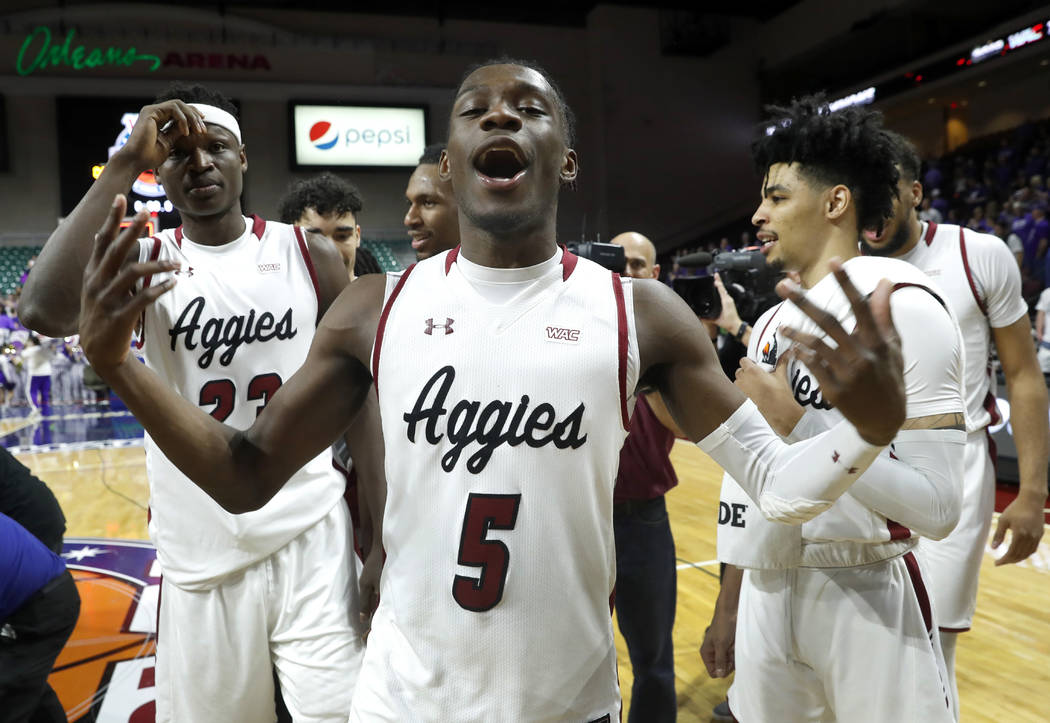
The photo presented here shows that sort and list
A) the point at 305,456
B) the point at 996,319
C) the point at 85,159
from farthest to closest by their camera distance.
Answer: the point at 85,159
the point at 996,319
the point at 305,456

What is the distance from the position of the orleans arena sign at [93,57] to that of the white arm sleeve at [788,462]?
19612 mm

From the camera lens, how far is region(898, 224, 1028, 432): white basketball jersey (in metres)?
2.96

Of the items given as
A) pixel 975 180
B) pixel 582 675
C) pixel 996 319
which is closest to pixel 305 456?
pixel 582 675

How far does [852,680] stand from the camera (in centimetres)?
190

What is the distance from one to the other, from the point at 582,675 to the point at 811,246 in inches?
50.6

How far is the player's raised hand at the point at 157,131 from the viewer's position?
2.08m

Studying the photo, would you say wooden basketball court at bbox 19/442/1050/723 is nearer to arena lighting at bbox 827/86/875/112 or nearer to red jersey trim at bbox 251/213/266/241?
red jersey trim at bbox 251/213/266/241

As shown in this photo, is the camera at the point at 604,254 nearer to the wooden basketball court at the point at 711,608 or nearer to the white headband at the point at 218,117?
the white headband at the point at 218,117

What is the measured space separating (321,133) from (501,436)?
18324mm

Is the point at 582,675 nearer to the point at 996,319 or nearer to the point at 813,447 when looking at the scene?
the point at 813,447

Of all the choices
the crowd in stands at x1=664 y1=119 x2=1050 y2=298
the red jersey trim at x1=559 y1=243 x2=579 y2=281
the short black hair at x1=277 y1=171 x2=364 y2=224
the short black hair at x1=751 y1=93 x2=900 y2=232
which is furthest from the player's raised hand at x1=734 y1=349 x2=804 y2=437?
the crowd in stands at x1=664 y1=119 x2=1050 y2=298

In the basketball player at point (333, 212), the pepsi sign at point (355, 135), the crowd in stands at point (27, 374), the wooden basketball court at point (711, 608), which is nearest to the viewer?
the wooden basketball court at point (711, 608)

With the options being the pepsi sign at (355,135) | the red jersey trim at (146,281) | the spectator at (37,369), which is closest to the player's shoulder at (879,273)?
the red jersey trim at (146,281)

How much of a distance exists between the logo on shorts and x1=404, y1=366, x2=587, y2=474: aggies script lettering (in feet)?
0.40
